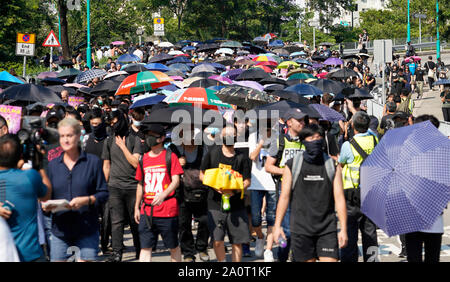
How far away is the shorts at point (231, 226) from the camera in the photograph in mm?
8109

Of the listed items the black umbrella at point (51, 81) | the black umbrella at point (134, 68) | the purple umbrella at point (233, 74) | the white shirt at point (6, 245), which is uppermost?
the black umbrella at point (134, 68)

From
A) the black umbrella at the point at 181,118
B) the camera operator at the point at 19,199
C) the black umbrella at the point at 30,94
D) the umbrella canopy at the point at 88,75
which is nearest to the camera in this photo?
the camera operator at the point at 19,199

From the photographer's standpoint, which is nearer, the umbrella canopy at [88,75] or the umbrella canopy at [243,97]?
the umbrella canopy at [243,97]

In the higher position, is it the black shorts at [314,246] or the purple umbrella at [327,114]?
the purple umbrella at [327,114]

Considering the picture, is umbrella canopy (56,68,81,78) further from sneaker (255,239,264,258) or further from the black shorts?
the black shorts


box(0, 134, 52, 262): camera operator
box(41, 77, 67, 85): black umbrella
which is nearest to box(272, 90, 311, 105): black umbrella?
box(0, 134, 52, 262): camera operator

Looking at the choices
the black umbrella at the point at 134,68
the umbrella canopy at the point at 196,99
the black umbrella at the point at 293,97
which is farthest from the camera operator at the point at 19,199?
the black umbrella at the point at 134,68

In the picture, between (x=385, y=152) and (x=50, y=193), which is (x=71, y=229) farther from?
(x=385, y=152)

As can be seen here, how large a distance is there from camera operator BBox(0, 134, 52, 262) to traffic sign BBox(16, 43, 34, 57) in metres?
15.1

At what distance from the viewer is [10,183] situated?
5723mm

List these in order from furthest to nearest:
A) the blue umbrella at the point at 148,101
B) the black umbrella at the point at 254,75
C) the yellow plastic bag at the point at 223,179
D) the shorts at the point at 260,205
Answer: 1. the black umbrella at the point at 254,75
2. the blue umbrella at the point at 148,101
3. the shorts at the point at 260,205
4. the yellow plastic bag at the point at 223,179

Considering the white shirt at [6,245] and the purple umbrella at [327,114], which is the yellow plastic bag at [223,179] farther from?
the white shirt at [6,245]

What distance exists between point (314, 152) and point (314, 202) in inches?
18.5

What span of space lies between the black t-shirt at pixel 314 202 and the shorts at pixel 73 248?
1917mm
